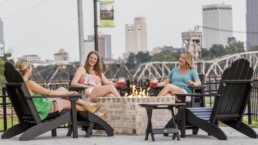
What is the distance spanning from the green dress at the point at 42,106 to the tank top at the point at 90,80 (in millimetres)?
1684

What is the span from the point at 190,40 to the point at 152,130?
17529cm

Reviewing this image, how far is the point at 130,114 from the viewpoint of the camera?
43.6ft

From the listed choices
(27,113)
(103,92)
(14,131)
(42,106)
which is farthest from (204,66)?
(42,106)

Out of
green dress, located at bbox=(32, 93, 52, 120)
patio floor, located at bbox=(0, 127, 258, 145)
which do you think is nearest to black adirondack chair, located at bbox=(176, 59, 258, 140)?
patio floor, located at bbox=(0, 127, 258, 145)

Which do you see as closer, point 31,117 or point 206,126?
point 206,126

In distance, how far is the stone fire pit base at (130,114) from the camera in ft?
43.3

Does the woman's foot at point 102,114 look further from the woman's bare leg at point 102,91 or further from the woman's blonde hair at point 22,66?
the woman's blonde hair at point 22,66

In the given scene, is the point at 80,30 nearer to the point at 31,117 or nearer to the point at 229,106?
the point at 31,117

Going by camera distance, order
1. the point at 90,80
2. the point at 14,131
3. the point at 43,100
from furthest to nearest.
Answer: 1. the point at 90,80
2. the point at 14,131
3. the point at 43,100

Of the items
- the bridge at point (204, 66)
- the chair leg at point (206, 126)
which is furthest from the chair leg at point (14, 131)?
the bridge at point (204, 66)

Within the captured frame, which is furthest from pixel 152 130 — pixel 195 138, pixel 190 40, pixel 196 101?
pixel 190 40

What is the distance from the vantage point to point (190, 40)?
613ft

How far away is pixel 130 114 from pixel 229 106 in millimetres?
1669

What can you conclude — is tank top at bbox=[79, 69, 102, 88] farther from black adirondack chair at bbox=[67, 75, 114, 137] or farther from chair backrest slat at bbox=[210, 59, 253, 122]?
chair backrest slat at bbox=[210, 59, 253, 122]
